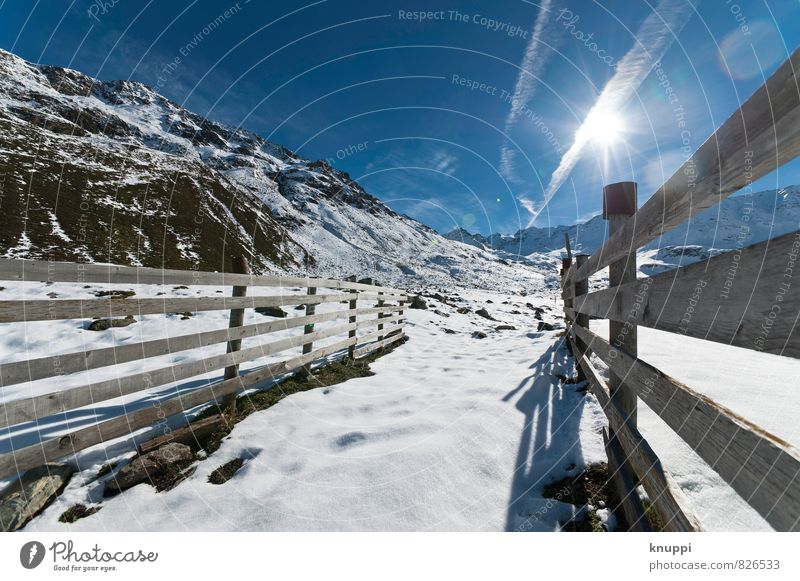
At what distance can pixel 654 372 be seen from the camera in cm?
223

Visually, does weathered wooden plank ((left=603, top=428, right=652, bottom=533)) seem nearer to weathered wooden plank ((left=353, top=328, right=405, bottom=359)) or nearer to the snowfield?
the snowfield

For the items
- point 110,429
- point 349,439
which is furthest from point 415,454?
point 110,429

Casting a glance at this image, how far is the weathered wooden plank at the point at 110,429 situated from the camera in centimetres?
268

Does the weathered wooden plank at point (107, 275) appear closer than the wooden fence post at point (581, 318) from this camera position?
Yes

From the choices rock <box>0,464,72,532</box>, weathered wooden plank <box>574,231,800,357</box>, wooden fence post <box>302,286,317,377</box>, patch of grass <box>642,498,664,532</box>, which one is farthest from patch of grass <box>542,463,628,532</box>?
wooden fence post <box>302,286,317,377</box>

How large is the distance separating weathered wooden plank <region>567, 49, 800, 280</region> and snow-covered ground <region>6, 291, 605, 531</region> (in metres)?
2.53

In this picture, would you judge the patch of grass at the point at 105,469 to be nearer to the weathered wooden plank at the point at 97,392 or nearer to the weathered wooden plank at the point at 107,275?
the weathered wooden plank at the point at 97,392

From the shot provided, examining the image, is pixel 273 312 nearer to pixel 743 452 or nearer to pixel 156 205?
pixel 743 452

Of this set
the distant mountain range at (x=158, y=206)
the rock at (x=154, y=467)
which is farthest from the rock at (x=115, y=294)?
the distant mountain range at (x=158, y=206)

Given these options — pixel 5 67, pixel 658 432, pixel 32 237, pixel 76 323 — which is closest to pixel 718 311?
pixel 658 432

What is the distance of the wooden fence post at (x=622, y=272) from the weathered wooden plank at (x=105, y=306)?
435 centimetres
